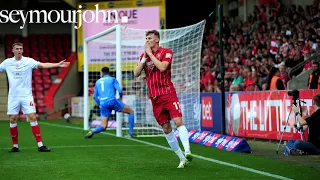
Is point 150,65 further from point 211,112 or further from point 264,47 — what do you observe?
point 264,47

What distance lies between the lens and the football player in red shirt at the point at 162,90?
989cm

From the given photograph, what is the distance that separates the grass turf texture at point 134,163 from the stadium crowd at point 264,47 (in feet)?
14.1

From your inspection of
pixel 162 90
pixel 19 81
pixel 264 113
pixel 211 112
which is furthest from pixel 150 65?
pixel 211 112

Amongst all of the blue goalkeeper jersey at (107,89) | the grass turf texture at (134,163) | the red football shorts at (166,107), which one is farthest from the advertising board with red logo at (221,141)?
the red football shorts at (166,107)

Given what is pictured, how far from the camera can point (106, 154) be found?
1241 cm

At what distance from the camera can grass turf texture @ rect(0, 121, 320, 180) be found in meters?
9.10

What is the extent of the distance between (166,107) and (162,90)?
0.85 ft

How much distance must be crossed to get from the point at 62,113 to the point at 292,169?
24.4 metres

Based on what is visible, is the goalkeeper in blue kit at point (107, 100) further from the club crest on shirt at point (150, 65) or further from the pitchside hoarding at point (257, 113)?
the club crest on shirt at point (150, 65)

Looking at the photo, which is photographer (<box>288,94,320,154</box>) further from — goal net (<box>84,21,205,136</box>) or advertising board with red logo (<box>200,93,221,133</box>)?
advertising board with red logo (<box>200,93,221,133</box>)

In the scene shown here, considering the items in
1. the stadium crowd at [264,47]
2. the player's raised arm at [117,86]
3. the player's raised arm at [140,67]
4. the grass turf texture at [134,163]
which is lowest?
the grass turf texture at [134,163]

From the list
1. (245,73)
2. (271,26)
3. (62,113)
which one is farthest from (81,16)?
(245,73)

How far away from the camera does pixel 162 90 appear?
32.8ft

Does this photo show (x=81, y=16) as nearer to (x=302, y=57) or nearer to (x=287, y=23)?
(x=287, y=23)
